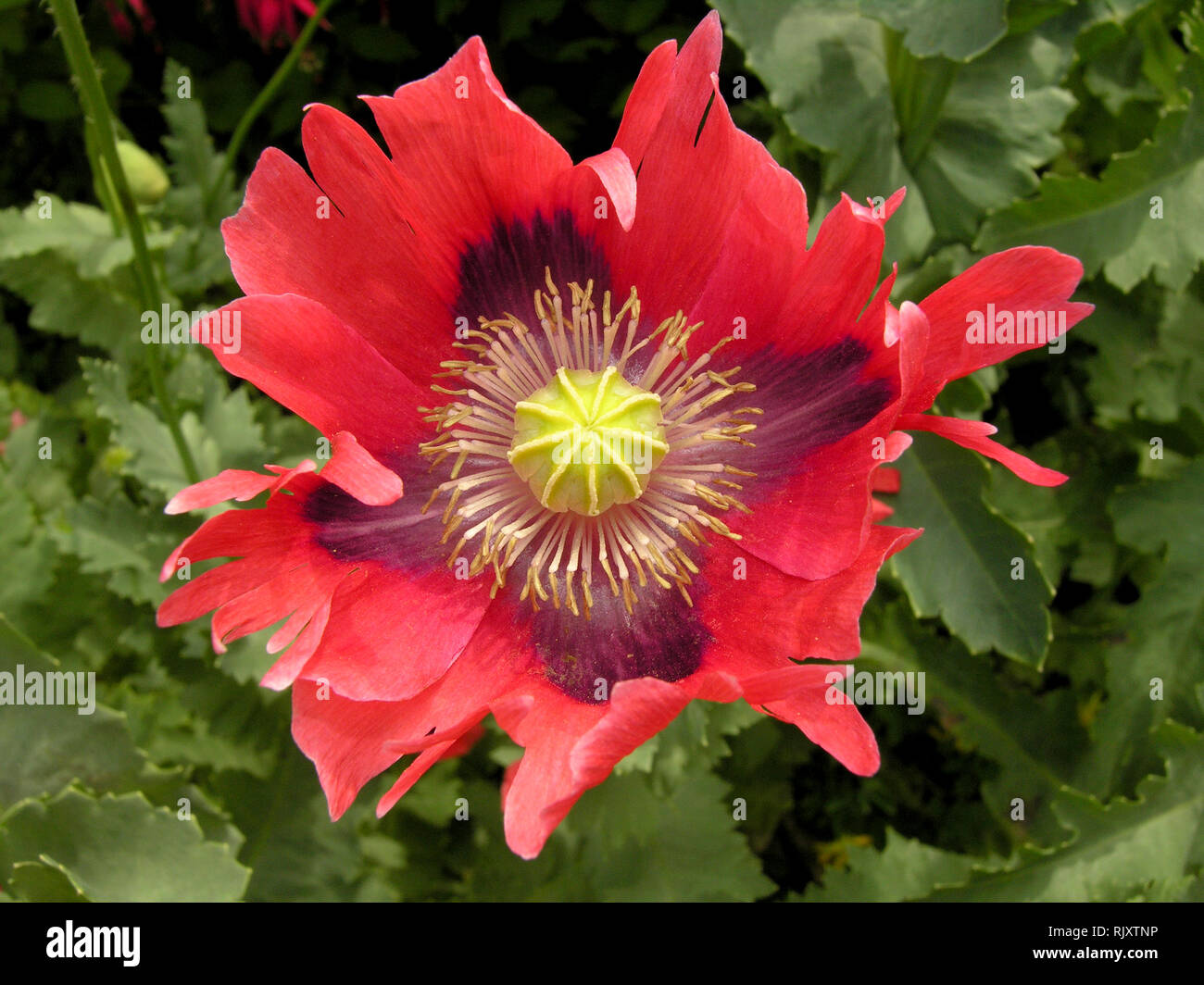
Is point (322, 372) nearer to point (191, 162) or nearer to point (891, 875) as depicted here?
point (191, 162)

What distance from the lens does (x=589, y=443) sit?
171cm

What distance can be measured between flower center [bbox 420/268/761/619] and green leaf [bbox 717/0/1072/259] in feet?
2.02

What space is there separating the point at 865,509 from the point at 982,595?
2.53 ft

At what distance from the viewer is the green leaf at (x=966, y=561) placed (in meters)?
1.98

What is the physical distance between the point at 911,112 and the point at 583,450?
3.97 ft

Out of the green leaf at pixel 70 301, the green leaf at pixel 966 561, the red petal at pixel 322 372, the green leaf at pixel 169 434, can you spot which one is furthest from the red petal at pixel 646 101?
the green leaf at pixel 70 301

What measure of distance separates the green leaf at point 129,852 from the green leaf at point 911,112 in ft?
5.81

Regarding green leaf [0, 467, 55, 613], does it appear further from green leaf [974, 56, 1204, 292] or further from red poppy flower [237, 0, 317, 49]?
green leaf [974, 56, 1204, 292]

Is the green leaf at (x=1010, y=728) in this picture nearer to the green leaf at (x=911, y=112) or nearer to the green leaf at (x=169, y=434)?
the green leaf at (x=911, y=112)

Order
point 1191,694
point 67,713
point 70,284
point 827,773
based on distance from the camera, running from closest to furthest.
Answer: point 67,713, point 1191,694, point 70,284, point 827,773

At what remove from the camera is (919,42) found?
1850 mm

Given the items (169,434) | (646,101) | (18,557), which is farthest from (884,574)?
(18,557)
